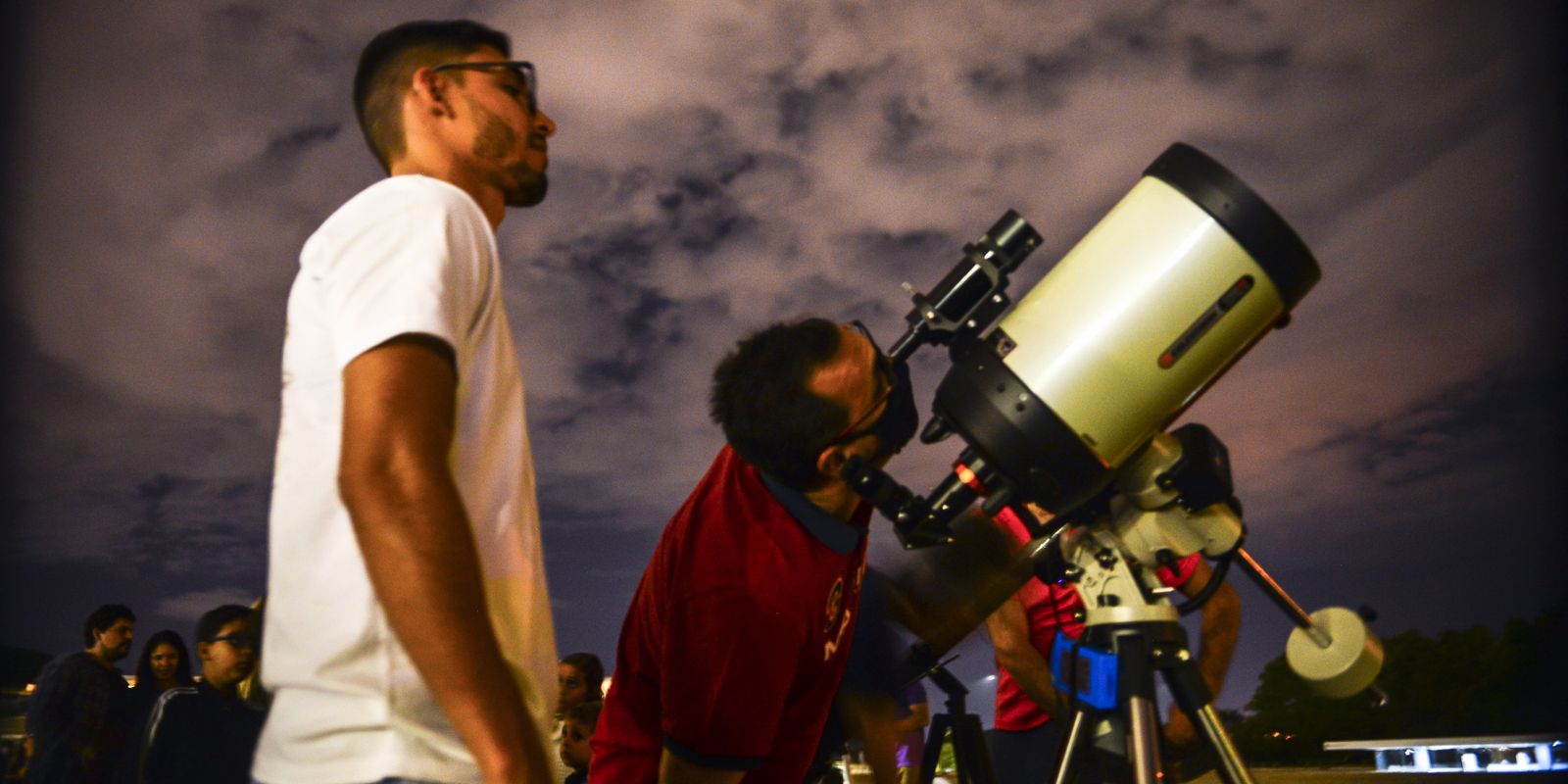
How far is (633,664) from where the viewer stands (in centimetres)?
184

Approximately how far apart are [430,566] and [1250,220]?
1332 mm

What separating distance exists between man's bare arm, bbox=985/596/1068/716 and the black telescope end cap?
115cm

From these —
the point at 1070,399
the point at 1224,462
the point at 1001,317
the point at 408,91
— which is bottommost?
the point at 1224,462

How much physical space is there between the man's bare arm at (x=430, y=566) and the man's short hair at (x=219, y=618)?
3.67m

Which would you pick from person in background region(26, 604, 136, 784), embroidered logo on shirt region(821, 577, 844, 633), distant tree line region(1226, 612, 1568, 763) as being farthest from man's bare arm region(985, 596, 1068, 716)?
distant tree line region(1226, 612, 1568, 763)

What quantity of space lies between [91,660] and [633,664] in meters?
3.65

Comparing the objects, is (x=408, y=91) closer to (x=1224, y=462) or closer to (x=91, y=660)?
(x=1224, y=462)

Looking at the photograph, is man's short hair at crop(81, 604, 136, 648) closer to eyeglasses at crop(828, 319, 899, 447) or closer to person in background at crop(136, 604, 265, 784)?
person in background at crop(136, 604, 265, 784)

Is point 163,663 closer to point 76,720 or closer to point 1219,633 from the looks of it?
point 76,720

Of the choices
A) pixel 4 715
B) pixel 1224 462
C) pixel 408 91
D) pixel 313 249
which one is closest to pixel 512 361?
pixel 313 249

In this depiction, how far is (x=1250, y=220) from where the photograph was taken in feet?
5.04

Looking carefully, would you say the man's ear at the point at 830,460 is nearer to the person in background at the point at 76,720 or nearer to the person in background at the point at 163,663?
the person in background at the point at 76,720

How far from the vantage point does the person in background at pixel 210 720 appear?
10.8 feet

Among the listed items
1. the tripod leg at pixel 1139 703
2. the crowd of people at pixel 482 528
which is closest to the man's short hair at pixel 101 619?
the crowd of people at pixel 482 528
